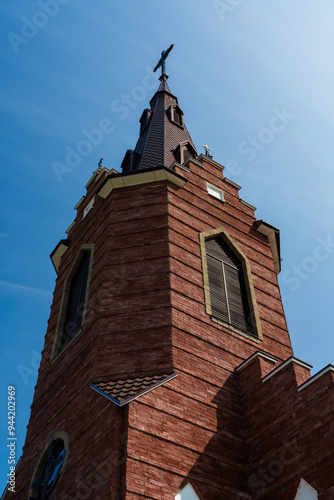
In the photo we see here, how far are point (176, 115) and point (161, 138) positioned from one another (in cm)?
297

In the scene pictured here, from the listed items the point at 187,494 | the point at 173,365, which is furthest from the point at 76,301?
the point at 187,494

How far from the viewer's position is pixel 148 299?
11.5 m

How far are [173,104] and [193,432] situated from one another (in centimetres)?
1550

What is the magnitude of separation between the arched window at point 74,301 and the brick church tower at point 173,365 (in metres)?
0.05

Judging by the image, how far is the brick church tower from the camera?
8594 millimetres

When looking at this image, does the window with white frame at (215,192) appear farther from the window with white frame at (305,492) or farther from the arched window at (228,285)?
the window with white frame at (305,492)

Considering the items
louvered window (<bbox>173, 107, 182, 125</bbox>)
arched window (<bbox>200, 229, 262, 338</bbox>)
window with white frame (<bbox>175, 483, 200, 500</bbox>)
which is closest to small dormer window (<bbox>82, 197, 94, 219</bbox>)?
arched window (<bbox>200, 229, 262, 338</bbox>)

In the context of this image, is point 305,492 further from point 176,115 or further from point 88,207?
point 176,115

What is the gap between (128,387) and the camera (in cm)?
950

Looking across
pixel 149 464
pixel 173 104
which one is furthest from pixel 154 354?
pixel 173 104

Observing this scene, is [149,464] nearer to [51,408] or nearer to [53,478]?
[53,478]

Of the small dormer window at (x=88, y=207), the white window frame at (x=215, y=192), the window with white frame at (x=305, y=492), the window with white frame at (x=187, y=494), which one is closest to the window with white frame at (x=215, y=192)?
the white window frame at (x=215, y=192)

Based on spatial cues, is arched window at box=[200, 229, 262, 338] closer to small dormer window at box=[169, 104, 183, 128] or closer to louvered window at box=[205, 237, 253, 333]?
louvered window at box=[205, 237, 253, 333]

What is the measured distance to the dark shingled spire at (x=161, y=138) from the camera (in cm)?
1805
